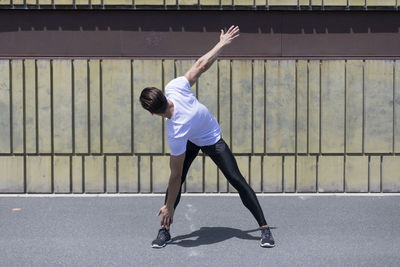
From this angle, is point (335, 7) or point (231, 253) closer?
point (231, 253)

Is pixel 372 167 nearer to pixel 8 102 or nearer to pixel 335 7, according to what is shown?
pixel 335 7

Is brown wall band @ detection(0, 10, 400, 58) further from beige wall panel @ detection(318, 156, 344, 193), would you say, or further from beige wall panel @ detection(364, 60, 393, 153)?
beige wall panel @ detection(318, 156, 344, 193)

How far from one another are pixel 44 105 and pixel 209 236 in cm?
297

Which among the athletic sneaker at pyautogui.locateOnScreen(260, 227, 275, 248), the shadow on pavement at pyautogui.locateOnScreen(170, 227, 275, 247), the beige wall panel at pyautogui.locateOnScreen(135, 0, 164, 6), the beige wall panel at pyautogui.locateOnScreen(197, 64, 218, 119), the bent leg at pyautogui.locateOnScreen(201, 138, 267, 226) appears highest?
the beige wall panel at pyautogui.locateOnScreen(135, 0, 164, 6)

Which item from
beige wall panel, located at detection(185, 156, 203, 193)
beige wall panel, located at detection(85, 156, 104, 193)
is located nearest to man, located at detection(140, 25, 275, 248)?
beige wall panel, located at detection(185, 156, 203, 193)

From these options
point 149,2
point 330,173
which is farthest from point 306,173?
point 149,2

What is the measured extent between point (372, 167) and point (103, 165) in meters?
3.17

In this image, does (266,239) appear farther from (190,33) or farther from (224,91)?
(190,33)

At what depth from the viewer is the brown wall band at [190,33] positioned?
320 inches

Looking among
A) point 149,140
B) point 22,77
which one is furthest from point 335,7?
point 22,77

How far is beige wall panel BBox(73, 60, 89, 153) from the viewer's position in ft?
26.3

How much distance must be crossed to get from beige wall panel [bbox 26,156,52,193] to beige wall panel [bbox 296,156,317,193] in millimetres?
2933

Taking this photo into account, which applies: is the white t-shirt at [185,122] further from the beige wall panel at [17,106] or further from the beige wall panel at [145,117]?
the beige wall panel at [17,106]

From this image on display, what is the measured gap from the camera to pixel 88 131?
809 centimetres
